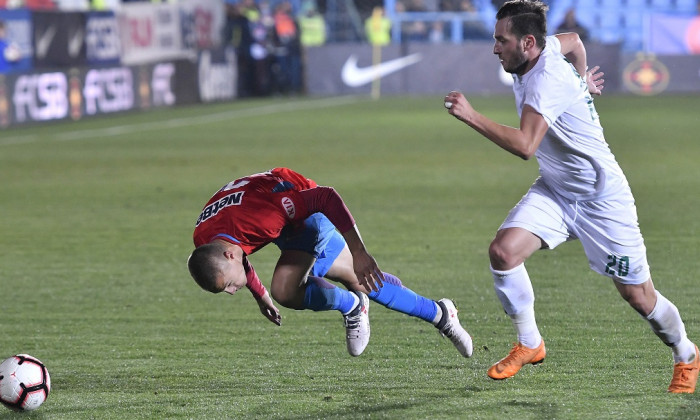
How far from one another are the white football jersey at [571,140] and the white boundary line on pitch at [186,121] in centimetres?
1344

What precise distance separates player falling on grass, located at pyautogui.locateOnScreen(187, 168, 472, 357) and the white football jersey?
0.87 meters

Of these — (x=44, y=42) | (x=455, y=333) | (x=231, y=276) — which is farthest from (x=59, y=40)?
(x=231, y=276)

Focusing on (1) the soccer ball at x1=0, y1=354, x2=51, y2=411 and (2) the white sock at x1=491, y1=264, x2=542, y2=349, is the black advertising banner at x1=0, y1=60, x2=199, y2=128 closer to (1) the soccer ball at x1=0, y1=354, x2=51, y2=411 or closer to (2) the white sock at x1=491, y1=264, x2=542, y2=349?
(1) the soccer ball at x1=0, y1=354, x2=51, y2=411

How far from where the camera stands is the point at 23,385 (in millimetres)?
4719

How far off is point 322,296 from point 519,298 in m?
0.90

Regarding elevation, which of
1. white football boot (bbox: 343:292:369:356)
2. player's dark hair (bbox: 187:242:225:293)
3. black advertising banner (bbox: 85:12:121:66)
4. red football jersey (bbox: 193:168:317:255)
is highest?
red football jersey (bbox: 193:168:317:255)

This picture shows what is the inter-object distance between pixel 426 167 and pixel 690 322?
27.0 feet

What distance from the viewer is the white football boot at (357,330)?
215 inches

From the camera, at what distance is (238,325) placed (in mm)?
6449

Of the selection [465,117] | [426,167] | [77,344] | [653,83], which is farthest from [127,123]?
[465,117]

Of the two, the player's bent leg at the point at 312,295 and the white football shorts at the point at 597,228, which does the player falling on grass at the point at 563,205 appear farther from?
the player's bent leg at the point at 312,295

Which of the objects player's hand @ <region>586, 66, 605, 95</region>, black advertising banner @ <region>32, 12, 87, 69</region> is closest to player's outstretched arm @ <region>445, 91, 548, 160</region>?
player's hand @ <region>586, 66, 605, 95</region>

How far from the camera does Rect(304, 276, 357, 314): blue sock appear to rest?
208 inches

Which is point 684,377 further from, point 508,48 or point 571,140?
point 508,48
